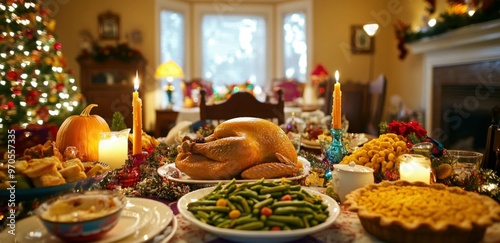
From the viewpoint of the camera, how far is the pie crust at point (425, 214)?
0.67 meters

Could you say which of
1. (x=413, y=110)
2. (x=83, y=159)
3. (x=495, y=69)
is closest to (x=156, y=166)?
(x=83, y=159)

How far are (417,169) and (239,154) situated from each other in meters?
0.44

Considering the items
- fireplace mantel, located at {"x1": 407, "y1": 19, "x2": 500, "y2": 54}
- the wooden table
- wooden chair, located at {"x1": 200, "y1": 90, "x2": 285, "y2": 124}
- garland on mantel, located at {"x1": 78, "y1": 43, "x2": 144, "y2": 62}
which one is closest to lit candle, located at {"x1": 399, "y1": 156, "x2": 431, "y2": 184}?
wooden chair, located at {"x1": 200, "y1": 90, "x2": 285, "y2": 124}

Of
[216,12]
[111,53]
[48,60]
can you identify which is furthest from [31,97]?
[216,12]

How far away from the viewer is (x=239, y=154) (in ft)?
3.38

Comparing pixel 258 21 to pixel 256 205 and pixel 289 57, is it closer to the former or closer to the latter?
pixel 289 57

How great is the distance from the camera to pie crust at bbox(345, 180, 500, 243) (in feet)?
2.21

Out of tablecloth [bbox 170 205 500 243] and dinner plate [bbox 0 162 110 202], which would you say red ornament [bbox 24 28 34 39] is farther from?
tablecloth [bbox 170 205 500 243]

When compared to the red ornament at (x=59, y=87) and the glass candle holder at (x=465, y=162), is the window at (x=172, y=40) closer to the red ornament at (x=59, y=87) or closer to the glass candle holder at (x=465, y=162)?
the red ornament at (x=59, y=87)

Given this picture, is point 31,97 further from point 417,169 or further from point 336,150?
point 417,169

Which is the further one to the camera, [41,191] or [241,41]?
[241,41]

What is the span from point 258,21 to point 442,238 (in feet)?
18.2

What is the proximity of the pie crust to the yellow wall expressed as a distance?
4.44 m

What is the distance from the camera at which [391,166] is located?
3.43 ft
